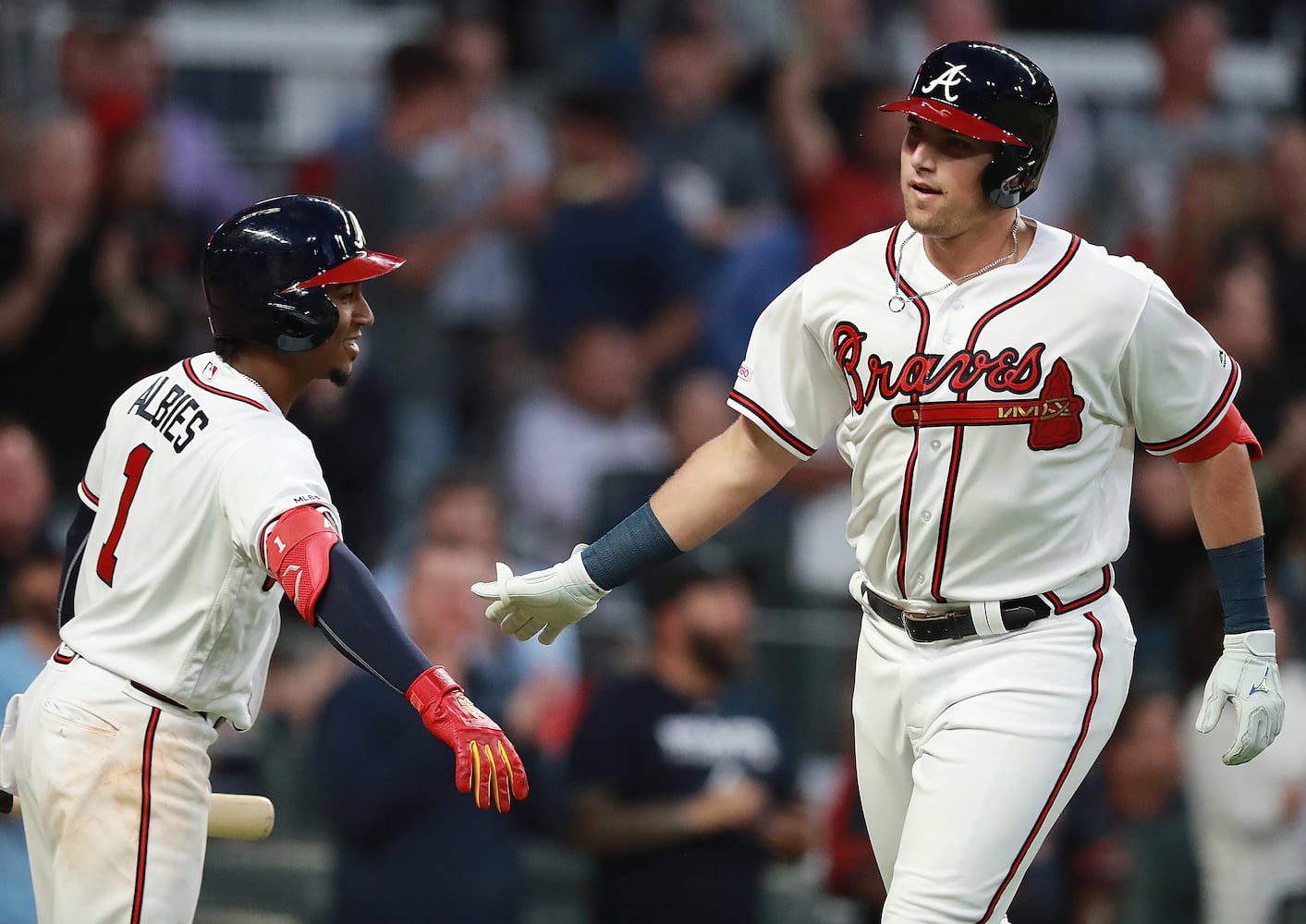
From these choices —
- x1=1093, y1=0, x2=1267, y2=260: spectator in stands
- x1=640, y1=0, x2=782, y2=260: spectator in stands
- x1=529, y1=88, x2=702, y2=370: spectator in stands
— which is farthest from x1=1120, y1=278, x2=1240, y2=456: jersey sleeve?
x1=1093, y1=0, x2=1267, y2=260: spectator in stands

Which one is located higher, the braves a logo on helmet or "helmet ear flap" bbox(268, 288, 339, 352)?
the braves a logo on helmet

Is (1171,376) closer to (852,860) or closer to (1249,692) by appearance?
(1249,692)

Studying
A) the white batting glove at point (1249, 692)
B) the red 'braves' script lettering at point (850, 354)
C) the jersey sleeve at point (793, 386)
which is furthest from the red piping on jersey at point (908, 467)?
the white batting glove at point (1249, 692)

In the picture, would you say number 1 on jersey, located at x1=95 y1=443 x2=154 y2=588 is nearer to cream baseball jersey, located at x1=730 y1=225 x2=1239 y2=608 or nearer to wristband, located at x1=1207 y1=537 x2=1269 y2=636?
cream baseball jersey, located at x1=730 y1=225 x2=1239 y2=608

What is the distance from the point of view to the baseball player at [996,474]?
12.9ft

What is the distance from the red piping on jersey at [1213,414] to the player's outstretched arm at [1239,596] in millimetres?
92

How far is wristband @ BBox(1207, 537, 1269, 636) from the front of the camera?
4.16 m

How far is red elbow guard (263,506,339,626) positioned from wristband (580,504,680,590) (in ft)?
2.79

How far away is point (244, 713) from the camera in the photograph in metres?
4.06

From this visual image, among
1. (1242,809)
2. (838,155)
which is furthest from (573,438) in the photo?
(1242,809)

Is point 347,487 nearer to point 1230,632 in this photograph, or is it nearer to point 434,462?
point 434,462

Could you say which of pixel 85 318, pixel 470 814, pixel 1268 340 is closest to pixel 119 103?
pixel 85 318

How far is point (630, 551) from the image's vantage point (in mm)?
4324

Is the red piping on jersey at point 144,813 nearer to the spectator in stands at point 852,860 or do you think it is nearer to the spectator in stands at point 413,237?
the spectator in stands at point 852,860
